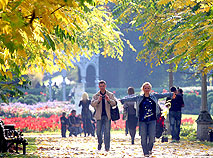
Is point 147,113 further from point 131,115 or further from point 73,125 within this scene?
point 73,125

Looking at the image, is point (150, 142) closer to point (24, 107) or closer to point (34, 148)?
point (34, 148)

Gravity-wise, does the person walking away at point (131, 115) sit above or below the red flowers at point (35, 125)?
above

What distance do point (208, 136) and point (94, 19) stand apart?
17.7ft

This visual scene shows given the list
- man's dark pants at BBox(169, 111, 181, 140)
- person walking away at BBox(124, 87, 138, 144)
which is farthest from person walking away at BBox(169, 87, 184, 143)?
person walking away at BBox(124, 87, 138, 144)

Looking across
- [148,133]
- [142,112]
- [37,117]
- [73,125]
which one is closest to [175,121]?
[148,133]

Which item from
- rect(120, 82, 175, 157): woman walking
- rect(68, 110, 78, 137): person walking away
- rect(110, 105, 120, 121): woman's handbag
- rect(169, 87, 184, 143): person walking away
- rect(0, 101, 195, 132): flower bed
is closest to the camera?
rect(120, 82, 175, 157): woman walking

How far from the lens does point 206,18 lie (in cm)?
767

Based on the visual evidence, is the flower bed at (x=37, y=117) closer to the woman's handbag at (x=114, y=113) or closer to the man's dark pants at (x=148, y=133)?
the woman's handbag at (x=114, y=113)

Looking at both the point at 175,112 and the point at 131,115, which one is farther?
the point at 131,115

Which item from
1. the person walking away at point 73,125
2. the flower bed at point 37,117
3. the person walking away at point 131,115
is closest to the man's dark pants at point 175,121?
the person walking away at point 131,115

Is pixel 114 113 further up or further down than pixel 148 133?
further up

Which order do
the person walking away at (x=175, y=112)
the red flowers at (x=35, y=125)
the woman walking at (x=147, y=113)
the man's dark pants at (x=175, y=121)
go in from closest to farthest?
the woman walking at (x=147, y=113), the person walking away at (x=175, y=112), the man's dark pants at (x=175, y=121), the red flowers at (x=35, y=125)

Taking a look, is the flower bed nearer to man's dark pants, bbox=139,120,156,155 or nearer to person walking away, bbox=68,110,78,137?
person walking away, bbox=68,110,78,137

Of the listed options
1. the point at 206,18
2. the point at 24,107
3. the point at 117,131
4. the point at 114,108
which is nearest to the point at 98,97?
the point at 114,108
